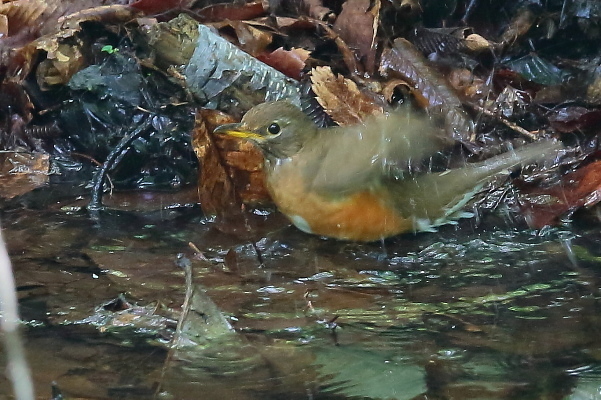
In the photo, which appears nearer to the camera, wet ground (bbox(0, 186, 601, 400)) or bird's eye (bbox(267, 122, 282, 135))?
wet ground (bbox(0, 186, 601, 400))

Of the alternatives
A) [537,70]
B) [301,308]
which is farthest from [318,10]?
[301,308]

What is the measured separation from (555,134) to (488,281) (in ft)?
5.08

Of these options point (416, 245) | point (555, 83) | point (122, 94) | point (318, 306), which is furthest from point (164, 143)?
point (555, 83)

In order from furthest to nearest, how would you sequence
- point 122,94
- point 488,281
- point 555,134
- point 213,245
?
point 122,94 < point 555,134 < point 213,245 < point 488,281

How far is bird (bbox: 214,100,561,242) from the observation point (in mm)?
3131

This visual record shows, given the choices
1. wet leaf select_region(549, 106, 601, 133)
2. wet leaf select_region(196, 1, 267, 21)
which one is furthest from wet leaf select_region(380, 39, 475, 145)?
wet leaf select_region(196, 1, 267, 21)

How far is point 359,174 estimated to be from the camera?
313 centimetres

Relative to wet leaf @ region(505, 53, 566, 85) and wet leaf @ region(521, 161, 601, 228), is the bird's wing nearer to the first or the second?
wet leaf @ region(521, 161, 601, 228)

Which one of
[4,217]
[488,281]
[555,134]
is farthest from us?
[555,134]

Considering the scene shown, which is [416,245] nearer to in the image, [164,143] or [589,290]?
[589,290]

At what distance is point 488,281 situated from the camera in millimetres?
2750

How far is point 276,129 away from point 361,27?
1460mm

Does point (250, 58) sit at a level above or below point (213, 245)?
above

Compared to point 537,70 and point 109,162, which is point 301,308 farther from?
point 537,70
